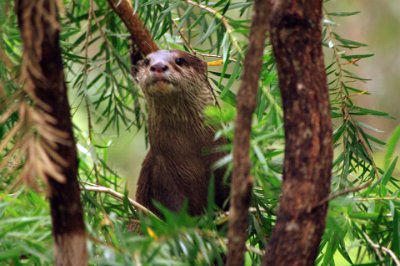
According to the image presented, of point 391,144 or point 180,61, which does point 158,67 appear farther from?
point 391,144

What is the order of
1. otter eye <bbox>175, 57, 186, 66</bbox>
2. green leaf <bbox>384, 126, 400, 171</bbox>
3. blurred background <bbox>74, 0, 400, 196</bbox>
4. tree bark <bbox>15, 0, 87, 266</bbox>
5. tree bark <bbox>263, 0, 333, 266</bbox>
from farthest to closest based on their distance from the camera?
blurred background <bbox>74, 0, 400, 196</bbox>
otter eye <bbox>175, 57, 186, 66</bbox>
green leaf <bbox>384, 126, 400, 171</bbox>
tree bark <bbox>263, 0, 333, 266</bbox>
tree bark <bbox>15, 0, 87, 266</bbox>

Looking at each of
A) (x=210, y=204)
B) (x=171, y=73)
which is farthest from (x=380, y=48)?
(x=210, y=204)

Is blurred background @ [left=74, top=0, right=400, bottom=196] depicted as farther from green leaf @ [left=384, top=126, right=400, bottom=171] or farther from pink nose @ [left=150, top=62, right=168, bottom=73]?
green leaf @ [left=384, top=126, right=400, bottom=171]

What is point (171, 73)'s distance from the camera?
261 cm

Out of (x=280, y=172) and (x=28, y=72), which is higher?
(x=28, y=72)

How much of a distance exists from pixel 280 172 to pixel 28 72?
0.45m

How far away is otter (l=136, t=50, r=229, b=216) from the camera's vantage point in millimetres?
2654

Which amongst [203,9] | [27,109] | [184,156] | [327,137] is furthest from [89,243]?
[184,156]

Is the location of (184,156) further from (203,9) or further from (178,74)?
(203,9)

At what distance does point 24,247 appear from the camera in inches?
52.7

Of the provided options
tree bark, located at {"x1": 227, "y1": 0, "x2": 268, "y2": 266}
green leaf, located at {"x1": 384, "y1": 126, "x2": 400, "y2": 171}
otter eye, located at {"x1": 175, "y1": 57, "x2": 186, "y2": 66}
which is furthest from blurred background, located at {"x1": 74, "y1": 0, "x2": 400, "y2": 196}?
tree bark, located at {"x1": 227, "y1": 0, "x2": 268, "y2": 266}

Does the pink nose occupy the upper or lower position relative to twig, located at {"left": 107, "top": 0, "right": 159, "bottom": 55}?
lower

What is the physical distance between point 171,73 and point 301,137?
1.42 metres

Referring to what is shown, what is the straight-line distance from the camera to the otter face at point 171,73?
251 centimetres
